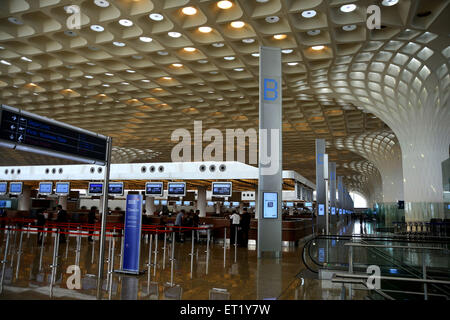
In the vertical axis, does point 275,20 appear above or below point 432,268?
above

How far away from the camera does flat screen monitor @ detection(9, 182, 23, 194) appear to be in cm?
2250

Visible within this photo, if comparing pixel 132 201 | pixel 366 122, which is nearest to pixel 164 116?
pixel 366 122

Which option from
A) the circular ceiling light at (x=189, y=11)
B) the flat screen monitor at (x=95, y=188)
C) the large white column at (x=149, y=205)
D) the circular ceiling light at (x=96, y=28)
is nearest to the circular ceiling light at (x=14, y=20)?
the circular ceiling light at (x=96, y=28)

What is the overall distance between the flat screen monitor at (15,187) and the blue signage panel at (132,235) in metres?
17.8

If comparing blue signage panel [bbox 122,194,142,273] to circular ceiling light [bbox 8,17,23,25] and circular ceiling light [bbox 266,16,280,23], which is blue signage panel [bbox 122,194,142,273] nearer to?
circular ceiling light [bbox 266,16,280,23]

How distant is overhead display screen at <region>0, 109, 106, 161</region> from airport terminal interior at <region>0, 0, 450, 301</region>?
0.09 feet

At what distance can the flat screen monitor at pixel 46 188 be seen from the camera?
2138cm

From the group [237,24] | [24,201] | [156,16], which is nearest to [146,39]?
[156,16]

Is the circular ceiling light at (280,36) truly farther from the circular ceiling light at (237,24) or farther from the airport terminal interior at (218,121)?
the circular ceiling light at (237,24)

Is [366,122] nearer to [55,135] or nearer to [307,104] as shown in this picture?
[307,104]

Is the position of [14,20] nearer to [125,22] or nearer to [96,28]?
[96,28]

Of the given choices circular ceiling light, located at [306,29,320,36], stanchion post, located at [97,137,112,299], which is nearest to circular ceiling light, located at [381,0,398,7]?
circular ceiling light, located at [306,29,320,36]
